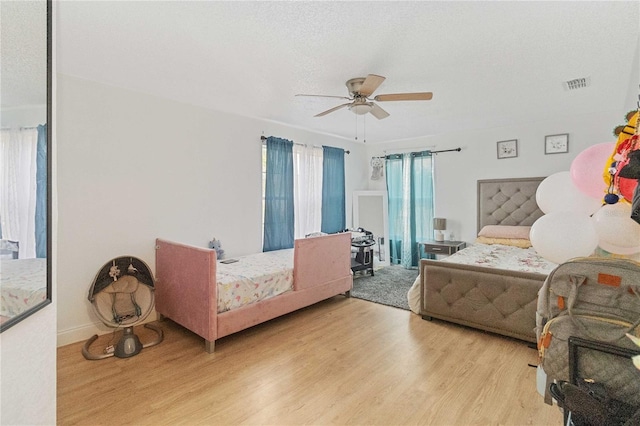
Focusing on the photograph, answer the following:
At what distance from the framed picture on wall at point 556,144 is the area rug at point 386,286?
270cm

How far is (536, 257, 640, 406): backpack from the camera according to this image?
1217 mm

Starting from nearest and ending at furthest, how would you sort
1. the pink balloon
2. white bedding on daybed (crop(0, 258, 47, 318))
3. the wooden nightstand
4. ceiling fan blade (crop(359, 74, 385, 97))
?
white bedding on daybed (crop(0, 258, 47, 318)) < the pink balloon < ceiling fan blade (crop(359, 74, 385, 97)) < the wooden nightstand

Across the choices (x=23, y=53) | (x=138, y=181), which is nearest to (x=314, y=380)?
(x=23, y=53)

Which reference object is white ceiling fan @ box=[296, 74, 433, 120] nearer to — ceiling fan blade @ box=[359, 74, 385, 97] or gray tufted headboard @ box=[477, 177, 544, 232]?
ceiling fan blade @ box=[359, 74, 385, 97]

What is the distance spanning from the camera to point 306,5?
174cm

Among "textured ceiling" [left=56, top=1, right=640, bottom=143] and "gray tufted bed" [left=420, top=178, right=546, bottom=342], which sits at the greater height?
"textured ceiling" [left=56, top=1, right=640, bottom=143]

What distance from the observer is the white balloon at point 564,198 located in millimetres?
1716

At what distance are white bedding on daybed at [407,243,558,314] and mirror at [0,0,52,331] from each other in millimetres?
3093

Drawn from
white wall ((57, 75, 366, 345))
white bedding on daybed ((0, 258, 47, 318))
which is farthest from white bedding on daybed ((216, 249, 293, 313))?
white bedding on daybed ((0, 258, 47, 318))

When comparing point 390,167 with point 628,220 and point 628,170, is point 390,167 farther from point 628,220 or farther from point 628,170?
point 628,170

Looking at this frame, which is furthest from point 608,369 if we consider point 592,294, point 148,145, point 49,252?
point 148,145

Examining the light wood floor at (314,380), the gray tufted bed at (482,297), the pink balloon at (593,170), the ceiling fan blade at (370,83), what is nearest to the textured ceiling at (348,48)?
the ceiling fan blade at (370,83)

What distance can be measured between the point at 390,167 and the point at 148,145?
416cm

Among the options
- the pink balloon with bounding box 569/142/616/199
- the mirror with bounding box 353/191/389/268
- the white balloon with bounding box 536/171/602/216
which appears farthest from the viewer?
the mirror with bounding box 353/191/389/268
